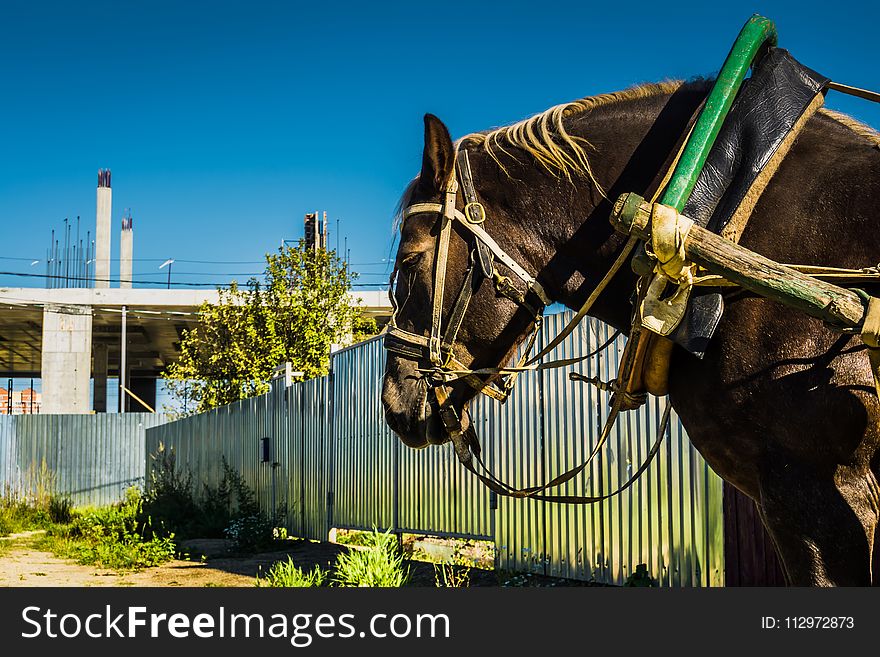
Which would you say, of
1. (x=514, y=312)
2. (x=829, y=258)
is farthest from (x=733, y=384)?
(x=514, y=312)

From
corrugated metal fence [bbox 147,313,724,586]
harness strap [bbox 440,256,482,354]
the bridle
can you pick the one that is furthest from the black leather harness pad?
corrugated metal fence [bbox 147,313,724,586]

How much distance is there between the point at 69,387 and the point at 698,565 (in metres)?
25.3

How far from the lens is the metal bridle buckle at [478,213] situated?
266 cm

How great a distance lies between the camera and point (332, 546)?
10914mm

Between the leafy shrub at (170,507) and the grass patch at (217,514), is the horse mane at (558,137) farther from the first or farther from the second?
the leafy shrub at (170,507)

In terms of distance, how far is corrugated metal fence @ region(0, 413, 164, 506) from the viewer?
22422 mm

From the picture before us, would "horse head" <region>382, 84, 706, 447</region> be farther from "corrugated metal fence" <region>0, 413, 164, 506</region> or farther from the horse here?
"corrugated metal fence" <region>0, 413, 164, 506</region>

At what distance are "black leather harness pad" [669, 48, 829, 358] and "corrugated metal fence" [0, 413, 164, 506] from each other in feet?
72.8

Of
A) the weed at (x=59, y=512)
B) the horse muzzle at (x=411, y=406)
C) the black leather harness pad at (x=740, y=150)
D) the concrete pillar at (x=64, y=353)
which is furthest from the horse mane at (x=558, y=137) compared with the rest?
the concrete pillar at (x=64, y=353)

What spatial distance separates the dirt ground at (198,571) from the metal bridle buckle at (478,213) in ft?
15.3

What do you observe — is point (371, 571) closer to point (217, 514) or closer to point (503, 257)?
point (503, 257)

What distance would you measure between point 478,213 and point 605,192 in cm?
38

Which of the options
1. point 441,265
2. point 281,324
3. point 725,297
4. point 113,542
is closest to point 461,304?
point 441,265

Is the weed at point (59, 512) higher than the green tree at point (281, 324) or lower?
lower
